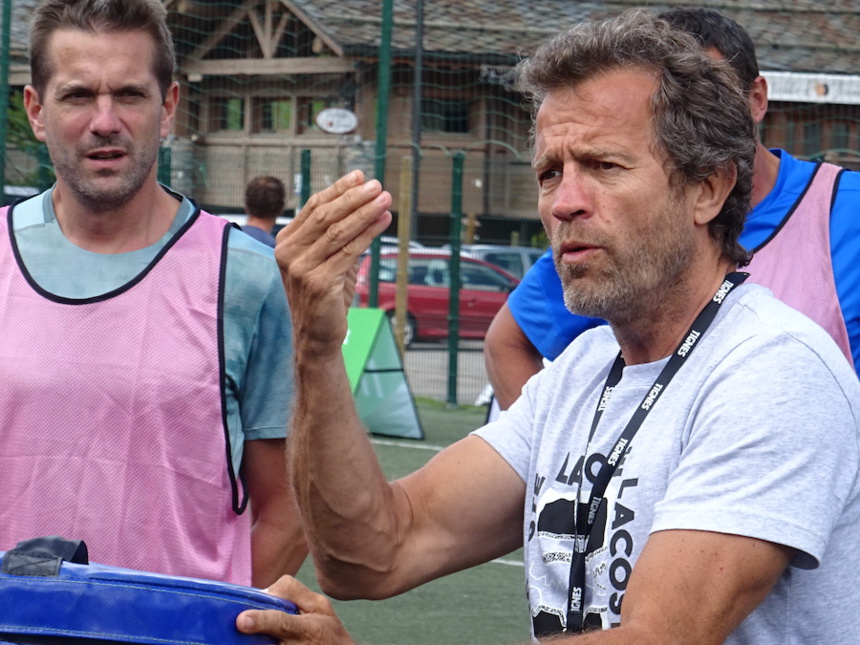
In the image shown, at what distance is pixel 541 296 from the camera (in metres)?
4.04

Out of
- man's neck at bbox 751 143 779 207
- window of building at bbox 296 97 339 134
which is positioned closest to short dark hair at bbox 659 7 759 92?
man's neck at bbox 751 143 779 207

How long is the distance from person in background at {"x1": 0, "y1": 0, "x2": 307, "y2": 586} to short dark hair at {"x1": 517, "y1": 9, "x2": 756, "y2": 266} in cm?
89

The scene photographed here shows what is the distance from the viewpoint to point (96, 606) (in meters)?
1.73

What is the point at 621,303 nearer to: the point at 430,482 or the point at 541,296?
the point at 430,482

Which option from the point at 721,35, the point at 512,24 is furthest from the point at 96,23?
the point at 512,24

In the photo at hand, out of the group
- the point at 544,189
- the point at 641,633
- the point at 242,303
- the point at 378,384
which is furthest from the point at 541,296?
the point at 378,384

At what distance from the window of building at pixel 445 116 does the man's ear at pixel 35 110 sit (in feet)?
40.5

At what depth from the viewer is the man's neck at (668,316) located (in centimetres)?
221

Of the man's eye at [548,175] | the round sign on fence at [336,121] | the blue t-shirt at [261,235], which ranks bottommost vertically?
the round sign on fence at [336,121]

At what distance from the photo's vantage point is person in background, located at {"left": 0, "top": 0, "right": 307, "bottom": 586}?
2742mm

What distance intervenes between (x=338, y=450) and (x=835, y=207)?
1.64 metres

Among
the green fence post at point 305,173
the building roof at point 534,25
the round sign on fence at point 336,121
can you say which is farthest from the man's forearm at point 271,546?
the round sign on fence at point 336,121

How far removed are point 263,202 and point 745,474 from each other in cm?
824

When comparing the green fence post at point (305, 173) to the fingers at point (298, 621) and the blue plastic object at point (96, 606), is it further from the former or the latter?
the blue plastic object at point (96, 606)
